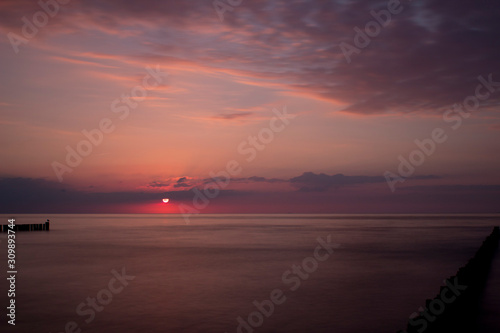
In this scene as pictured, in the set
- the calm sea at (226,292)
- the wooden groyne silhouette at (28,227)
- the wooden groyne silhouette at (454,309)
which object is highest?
the wooden groyne silhouette at (28,227)

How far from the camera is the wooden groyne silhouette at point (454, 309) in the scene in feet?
36.3

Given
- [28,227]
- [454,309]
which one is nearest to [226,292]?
[454,309]

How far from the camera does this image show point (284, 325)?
14734 mm

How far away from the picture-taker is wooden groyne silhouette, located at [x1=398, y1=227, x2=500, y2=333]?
36.3 ft

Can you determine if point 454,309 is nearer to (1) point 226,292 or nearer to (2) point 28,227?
(1) point 226,292

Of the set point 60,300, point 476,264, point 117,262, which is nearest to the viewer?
point 60,300

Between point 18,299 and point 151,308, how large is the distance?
17.3ft

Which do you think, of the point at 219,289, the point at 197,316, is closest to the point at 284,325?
the point at 197,316

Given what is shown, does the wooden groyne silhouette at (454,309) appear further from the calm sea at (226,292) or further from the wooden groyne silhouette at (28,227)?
the wooden groyne silhouette at (28,227)

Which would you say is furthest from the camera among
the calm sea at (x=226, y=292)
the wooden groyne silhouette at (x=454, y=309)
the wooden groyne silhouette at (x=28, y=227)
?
the wooden groyne silhouette at (x=28, y=227)

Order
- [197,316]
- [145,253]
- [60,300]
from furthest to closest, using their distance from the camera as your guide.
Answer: [145,253] < [60,300] < [197,316]

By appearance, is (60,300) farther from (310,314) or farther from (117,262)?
(117,262)

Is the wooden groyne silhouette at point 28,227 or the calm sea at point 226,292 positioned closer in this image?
the calm sea at point 226,292

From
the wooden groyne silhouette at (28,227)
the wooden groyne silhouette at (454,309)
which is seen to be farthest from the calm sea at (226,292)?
the wooden groyne silhouette at (28,227)
